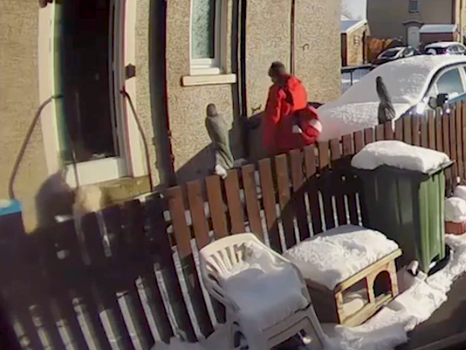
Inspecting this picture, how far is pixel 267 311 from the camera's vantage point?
10.4ft

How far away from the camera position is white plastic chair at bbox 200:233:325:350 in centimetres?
319

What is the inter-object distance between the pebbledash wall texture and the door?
34.6m

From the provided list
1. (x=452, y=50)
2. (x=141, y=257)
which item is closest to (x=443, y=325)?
(x=141, y=257)

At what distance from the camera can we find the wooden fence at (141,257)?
3.12m

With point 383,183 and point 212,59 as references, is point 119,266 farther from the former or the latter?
point 212,59

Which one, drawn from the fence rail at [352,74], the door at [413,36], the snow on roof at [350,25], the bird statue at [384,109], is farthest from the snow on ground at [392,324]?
the door at [413,36]

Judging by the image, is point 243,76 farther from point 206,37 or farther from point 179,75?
point 179,75

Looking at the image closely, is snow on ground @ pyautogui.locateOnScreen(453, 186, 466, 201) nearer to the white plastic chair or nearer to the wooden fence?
the wooden fence

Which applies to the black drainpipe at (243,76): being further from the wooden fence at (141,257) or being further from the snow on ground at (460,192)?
the wooden fence at (141,257)

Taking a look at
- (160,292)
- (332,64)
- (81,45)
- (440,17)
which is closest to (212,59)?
(81,45)

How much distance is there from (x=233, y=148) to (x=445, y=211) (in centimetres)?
407

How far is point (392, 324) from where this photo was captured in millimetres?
3844

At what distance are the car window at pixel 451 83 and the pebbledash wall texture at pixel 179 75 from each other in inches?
94.5

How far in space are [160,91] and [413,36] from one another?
3975 cm
